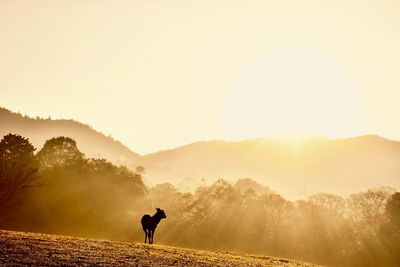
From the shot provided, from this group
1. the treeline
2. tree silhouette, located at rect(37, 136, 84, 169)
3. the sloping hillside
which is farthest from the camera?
tree silhouette, located at rect(37, 136, 84, 169)

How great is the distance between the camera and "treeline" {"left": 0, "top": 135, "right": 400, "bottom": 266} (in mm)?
100900

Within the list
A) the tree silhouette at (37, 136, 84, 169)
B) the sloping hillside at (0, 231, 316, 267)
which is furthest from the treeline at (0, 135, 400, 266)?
the sloping hillside at (0, 231, 316, 267)

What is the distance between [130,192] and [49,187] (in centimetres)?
2701

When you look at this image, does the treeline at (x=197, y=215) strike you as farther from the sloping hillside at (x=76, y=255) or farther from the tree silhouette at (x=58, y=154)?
the sloping hillside at (x=76, y=255)

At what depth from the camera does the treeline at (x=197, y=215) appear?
10090cm

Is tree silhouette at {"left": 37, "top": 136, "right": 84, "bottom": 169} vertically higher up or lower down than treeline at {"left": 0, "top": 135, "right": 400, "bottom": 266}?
higher up

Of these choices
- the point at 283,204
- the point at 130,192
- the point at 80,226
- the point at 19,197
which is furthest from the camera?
the point at 283,204

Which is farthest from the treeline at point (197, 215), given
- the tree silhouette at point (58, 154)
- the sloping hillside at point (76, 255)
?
the sloping hillside at point (76, 255)

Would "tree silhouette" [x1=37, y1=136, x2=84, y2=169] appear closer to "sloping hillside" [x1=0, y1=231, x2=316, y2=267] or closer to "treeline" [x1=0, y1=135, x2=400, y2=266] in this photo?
"treeline" [x1=0, y1=135, x2=400, y2=266]

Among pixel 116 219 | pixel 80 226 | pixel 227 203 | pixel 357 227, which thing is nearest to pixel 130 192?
pixel 116 219

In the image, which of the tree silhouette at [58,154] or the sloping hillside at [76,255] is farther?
the tree silhouette at [58,154]

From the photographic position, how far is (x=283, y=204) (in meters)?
136

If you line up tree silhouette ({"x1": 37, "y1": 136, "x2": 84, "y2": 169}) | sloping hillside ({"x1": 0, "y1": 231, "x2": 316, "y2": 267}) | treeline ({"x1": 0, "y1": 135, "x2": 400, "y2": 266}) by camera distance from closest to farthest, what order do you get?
sloping hillside ({"x1": 0, "y1": 231, "x2": 316, "y2": 267}) < treeline ({"x1": 0, "y1": 135, "x2": 400, "y2": 266}) < tree silhouette ({"x1": 37, "y1": 136, "x2": 84, "y2": 169})

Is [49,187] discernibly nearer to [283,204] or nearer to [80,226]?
[80,226]
